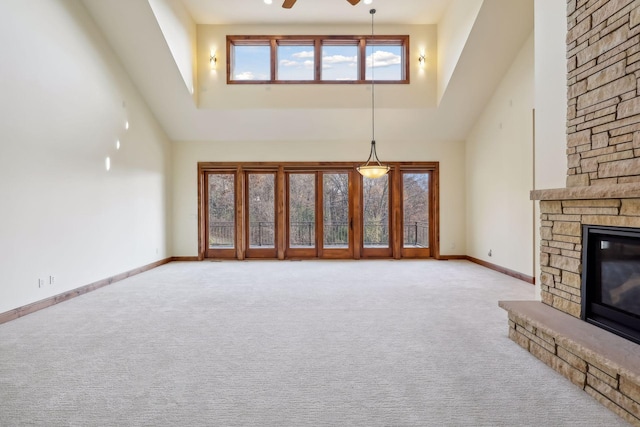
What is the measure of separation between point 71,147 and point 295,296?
362 centimetres

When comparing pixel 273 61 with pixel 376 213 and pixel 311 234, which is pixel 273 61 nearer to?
pixel 311 234

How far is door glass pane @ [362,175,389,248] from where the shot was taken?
26.9 ft

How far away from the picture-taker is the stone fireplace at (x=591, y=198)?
6.81 ft

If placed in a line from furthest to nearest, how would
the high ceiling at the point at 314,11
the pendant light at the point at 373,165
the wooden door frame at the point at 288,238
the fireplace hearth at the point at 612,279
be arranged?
1. the wooden door frame at the point at 288,238
2. the high ceiling at the point at 314,11
3. the pendant light at the point at 373,165
4. the fireplace hearth at the point at 612,279

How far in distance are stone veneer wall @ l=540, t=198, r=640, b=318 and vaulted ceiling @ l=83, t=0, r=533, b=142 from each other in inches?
154

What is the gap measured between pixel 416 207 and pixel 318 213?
7.57ft

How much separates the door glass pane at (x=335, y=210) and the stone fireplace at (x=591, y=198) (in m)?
5.27

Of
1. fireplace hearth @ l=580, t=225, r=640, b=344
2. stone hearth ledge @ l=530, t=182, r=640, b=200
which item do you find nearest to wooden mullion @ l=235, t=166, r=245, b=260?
stone hearth ledge @ l=530, t=182, r=640, b=200

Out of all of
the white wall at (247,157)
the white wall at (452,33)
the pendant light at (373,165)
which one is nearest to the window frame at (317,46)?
the pendant light at (373,165)

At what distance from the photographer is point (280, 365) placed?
102 inches

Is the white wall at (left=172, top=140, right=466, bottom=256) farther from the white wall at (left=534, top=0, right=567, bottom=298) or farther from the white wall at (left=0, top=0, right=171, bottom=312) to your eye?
the white wall at (left=534, top=0, right=567, bottom=298)

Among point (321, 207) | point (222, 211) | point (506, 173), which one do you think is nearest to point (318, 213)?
point (321, 207)

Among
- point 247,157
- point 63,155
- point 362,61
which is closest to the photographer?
point 63,155

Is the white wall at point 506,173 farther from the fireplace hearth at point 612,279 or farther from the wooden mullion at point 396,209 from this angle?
the fireplace hearth at point 612,279
